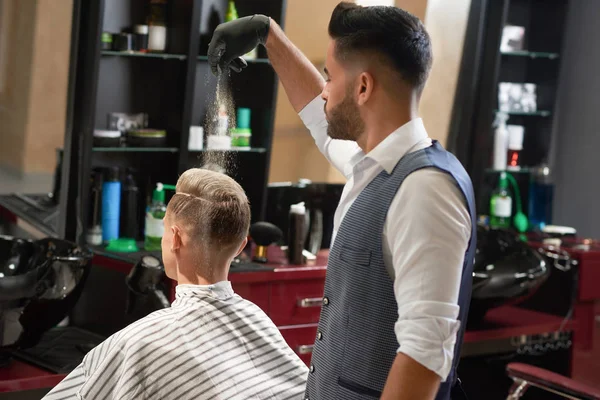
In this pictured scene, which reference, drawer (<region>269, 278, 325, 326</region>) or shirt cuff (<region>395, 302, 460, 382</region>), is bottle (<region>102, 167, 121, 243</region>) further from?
shirt cuff (<region>395, 302, 460, 382</region>)

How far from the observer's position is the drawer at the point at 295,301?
11.3ft

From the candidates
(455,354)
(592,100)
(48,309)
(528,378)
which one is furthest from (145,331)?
(592,100)

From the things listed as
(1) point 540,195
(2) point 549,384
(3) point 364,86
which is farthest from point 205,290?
(1) point 540,195

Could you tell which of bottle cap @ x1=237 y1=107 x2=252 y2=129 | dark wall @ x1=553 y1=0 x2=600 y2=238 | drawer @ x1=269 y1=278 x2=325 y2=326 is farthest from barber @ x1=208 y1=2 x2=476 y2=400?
dark wall @ x1=553 y1=0 x2=600 y2=238

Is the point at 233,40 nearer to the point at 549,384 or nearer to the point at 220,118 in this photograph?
the point at 220,118

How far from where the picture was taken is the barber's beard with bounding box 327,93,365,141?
1712 mm

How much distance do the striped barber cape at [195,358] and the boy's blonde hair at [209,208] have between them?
0.46 ft

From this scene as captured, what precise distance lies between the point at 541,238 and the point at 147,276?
8.54 feet

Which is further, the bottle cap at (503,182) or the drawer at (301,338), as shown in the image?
the bottle cap at (503,182)

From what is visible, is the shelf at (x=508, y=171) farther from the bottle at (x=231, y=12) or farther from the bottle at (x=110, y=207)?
the bottle at (x=110, y=207)

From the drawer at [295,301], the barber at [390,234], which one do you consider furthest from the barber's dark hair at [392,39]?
the drawer at [295,301]

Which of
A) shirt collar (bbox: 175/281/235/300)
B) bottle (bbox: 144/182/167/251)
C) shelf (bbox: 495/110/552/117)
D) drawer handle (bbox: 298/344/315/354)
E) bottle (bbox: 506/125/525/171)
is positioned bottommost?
drawer handle (bbox: 298/344/315/354)

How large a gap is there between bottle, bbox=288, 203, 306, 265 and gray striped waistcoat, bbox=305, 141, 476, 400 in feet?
6.00

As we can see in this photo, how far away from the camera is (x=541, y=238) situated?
471 centimetres
